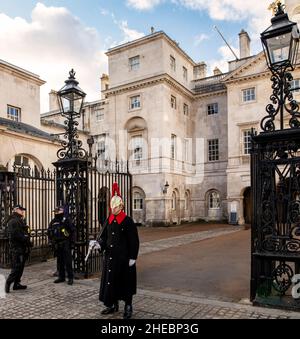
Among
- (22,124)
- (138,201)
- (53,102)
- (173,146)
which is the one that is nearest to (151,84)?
(173,146)

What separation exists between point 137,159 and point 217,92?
9.45 metres

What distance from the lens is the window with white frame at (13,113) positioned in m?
21.0

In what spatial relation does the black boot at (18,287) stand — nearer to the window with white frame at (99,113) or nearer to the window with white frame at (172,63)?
the window with white frame at (172,63)

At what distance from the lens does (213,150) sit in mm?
30031

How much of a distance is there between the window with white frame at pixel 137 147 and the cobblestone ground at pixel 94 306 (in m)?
20.9

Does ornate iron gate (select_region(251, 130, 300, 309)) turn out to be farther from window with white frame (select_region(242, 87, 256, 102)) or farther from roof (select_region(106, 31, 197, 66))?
roof (select_region(106, 31, 197, 66))

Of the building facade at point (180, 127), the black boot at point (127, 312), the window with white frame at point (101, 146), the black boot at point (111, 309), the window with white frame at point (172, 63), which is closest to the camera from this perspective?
the black boot at point (127, 312)

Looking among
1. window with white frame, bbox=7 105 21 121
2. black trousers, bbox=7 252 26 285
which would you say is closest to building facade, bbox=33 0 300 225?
window with white frame, bbox=7 105 21 121

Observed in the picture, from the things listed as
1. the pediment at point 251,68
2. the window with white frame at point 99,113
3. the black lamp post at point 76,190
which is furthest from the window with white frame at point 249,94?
the black lamp post at point 76,190

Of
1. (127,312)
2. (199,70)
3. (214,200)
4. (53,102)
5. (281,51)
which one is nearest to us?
(127,312)

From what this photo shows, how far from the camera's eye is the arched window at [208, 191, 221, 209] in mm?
29562

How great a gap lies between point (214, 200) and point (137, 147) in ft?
27.3

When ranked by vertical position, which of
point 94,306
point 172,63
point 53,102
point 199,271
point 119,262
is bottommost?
point 199,271

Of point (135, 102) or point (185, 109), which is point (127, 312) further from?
point (185, 109)
